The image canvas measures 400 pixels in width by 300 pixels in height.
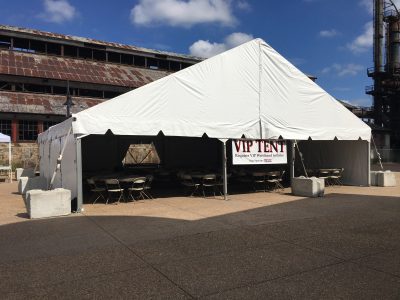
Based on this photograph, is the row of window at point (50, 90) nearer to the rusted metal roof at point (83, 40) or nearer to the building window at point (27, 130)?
the building window at point (27, 130)

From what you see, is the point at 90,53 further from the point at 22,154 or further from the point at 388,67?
the point at 388,67

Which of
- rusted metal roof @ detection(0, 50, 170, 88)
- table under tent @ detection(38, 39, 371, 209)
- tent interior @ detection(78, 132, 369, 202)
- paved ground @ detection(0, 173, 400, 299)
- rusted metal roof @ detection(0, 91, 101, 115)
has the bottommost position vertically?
paved ground @ detection(0, 173, 400, 299)

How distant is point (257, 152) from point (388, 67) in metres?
41.3

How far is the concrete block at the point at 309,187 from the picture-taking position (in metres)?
12.0

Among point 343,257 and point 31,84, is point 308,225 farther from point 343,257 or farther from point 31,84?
point 31,84

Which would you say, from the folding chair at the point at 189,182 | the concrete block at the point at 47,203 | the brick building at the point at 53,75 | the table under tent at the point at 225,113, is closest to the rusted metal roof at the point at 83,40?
the brick building at the point at 53,75

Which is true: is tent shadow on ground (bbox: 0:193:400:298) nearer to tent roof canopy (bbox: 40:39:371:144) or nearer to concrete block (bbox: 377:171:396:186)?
tent roof canopy (bbox: 40:39:371:144)

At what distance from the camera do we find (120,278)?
15.3 ft

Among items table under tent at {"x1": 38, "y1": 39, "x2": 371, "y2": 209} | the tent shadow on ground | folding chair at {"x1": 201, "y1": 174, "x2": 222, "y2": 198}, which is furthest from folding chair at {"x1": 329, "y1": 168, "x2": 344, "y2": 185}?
the tent shadow on ground

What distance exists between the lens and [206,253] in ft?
18.9

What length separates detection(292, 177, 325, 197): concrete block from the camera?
474 inches

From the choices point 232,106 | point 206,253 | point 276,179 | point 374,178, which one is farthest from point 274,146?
point 206,253

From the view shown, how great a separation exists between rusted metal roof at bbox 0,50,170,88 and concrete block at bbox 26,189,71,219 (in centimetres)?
2506

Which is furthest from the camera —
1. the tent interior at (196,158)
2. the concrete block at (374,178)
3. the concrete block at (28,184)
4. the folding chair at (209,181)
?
the tent interior at (196,158)
